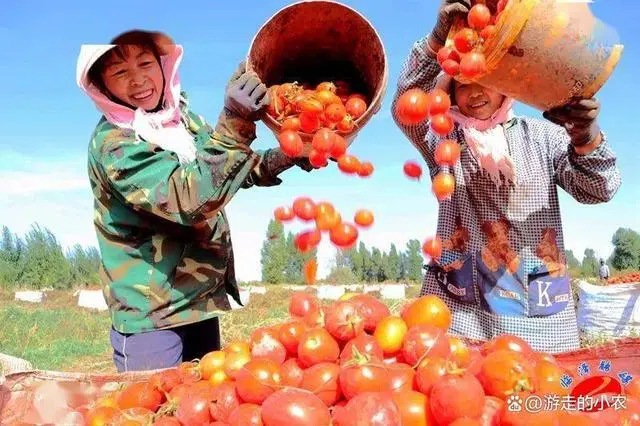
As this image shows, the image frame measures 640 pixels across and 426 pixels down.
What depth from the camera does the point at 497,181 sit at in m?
3.02

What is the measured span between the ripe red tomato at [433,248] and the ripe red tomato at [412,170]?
1.16 ft

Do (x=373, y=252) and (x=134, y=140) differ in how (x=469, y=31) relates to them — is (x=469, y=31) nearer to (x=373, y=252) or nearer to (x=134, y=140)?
(x=134, y=140)

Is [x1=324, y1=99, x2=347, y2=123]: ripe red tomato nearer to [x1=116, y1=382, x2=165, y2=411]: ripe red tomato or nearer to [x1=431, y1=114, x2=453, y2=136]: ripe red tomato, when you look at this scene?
[x1=431, y1=114, x2=453, y2=136]: ripe red tomato

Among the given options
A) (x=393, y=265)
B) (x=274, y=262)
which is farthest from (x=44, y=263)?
(x=393, y=265)

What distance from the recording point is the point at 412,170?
3.24 meters

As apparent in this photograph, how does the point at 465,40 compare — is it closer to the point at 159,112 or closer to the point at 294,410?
the point at 159,112

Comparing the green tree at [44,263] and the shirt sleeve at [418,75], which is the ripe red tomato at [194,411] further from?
the green tree at [44,263]

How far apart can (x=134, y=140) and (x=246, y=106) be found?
51 centimetres

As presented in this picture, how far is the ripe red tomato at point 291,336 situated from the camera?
6.31 ft

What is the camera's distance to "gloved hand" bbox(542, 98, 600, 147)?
252 cm

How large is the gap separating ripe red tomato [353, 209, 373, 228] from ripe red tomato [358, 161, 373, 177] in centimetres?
31

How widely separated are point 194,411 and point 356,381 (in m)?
0.53

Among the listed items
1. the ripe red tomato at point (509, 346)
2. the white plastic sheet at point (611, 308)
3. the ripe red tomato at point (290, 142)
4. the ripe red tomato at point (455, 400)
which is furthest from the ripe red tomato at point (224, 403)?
the white plastic sheet at point (611, 308)

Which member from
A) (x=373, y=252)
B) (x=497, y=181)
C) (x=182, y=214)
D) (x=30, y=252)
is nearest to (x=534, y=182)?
(x=497, y=181)
